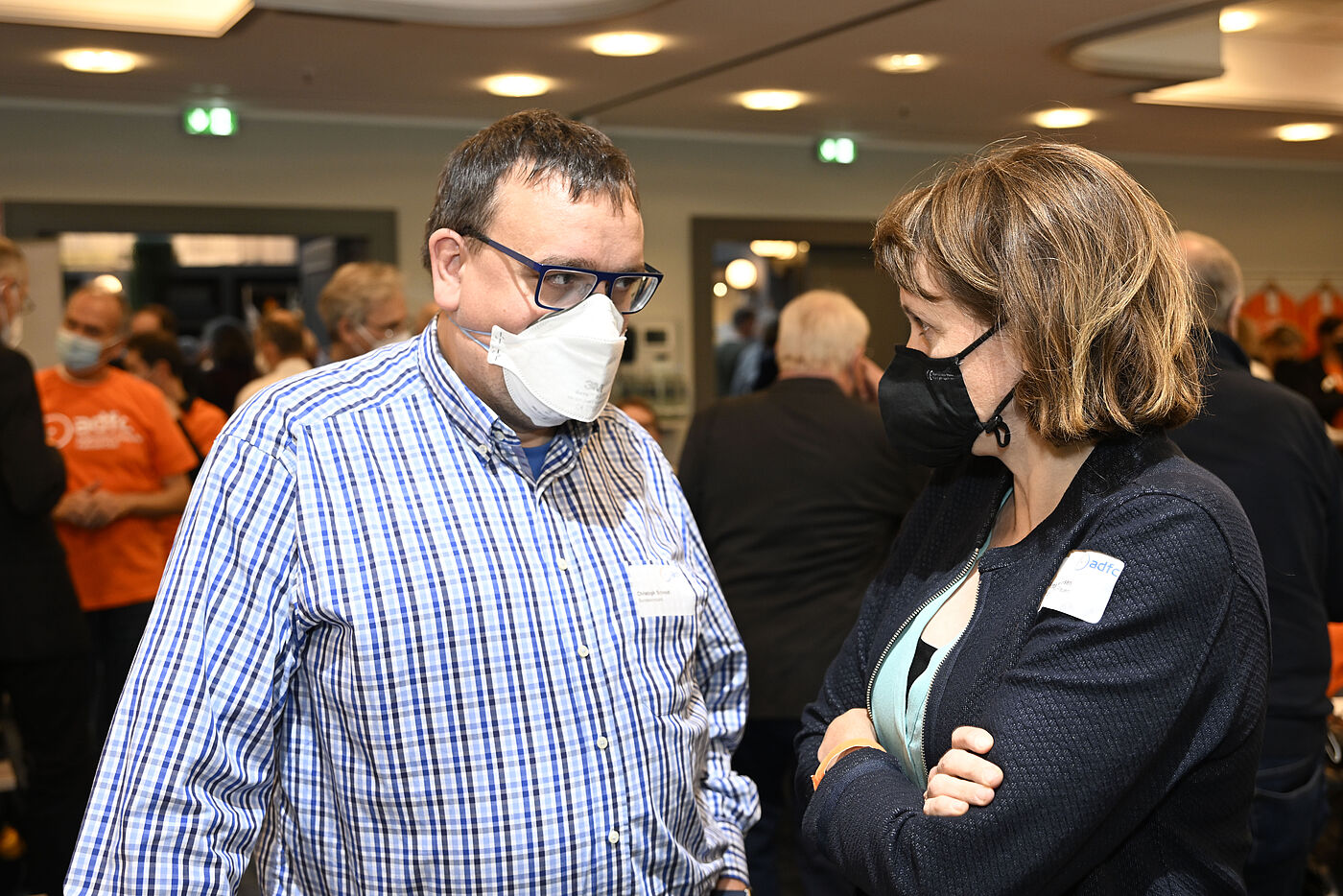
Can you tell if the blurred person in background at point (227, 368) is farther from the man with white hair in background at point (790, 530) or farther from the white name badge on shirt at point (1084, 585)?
the white name badge on shirt at point (1084, 585)

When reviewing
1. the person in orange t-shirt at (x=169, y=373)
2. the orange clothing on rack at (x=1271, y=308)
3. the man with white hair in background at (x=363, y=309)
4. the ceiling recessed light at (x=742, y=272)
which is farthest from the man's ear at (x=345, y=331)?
the orange clothing on rack at (x=1271, y=308)

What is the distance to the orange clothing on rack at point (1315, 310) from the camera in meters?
8.60

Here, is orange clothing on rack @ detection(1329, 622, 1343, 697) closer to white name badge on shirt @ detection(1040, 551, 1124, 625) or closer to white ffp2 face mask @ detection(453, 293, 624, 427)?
white name badge on shirt @ detection(1040, 551, 1124, 625)

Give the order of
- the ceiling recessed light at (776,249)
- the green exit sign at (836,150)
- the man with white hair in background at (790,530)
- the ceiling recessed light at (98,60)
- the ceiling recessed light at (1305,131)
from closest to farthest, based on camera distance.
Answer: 1. the man with white hair in background at (790,530)
2. the ceiling recessed light at (98,60)
3. the ceiling recessed light at (1305,131)
4. the green exit sign at (836,150)
5. the ceiling recessed light at (776,249)

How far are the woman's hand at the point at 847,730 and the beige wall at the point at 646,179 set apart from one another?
213 inches

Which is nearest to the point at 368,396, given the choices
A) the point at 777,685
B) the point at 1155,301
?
the point at 1155,301

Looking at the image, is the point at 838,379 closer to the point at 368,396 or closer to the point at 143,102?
→ the point at 368,396

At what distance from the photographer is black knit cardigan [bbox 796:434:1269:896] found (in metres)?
1.17

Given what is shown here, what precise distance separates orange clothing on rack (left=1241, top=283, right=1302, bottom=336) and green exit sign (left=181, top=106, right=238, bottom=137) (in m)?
6.68

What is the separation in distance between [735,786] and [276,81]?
4.66 m

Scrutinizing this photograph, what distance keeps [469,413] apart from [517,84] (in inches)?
174

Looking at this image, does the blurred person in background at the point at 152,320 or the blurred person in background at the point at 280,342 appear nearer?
the blurred person in background at the point at 280,342

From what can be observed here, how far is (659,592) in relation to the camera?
1.49 metres

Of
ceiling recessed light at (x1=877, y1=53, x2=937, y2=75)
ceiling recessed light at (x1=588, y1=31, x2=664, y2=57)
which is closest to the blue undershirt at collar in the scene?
ceiling recessed light at (x1=588, y1=31, x2=664, y2=57)
